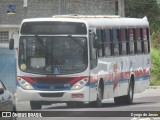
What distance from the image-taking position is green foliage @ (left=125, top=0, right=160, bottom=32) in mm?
71812

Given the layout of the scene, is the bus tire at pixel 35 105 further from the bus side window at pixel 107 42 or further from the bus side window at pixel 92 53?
the bus side window at pixel 107 42

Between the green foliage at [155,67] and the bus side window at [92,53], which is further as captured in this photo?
the green foliage at [155,67]

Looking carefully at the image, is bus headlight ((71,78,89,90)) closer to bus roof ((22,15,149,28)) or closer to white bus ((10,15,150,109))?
white bus ((10,15,150,109))

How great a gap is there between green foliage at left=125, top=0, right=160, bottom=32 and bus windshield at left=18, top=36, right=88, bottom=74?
4898 centimetres

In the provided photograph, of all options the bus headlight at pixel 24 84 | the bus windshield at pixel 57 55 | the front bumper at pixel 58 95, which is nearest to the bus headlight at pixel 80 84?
the front bumper at pixel 58 95

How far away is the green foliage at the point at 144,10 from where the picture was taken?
71.8 metres

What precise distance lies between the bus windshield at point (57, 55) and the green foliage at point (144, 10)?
4898cm

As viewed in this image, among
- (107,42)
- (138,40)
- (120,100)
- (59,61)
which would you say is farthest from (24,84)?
(138,40)

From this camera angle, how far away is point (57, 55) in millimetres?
22812

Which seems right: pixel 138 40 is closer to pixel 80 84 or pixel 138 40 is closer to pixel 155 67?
pixel 80 84

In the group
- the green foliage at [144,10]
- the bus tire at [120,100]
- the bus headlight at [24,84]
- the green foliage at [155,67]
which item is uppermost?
the bus headlight at [24,84]

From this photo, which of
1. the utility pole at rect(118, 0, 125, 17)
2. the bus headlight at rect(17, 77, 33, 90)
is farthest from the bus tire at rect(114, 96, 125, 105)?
the utility pole at rect(118, 0, 125, 17)

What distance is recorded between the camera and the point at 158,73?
43.2 metres

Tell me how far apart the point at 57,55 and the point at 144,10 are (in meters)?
50.4
